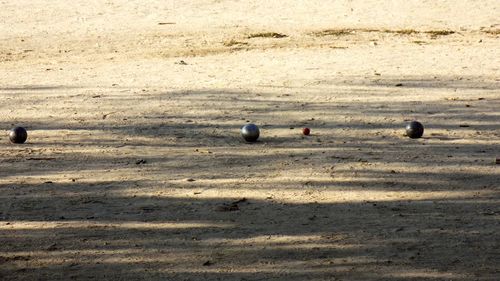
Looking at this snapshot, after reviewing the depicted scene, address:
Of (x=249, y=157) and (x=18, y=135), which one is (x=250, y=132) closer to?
(x=249, y=157)

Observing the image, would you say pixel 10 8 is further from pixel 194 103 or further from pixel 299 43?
pixel 194 103

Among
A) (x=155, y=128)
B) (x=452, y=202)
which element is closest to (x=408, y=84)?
(x=155, y=128)

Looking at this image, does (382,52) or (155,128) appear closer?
(155,128)

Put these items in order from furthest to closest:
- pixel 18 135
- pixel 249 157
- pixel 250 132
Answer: pixel 18 135
pixel 250 132
pixel 249 157

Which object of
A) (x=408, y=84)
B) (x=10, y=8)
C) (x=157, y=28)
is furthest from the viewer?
(x=10, y=8)

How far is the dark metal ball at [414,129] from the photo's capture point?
26.7 ft

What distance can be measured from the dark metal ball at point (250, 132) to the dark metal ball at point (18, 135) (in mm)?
Answer: 1890

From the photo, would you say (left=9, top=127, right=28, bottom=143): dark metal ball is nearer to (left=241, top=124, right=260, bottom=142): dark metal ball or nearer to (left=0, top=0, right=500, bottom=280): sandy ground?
(left=0, top=0, right=500, bottom=280): sandy ground

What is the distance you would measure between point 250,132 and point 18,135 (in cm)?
199

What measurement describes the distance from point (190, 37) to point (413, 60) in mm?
3880

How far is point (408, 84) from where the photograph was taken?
1078cm

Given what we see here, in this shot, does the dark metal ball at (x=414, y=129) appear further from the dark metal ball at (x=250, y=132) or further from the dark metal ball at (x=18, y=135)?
the dark metal ball at (x=18, y=135)

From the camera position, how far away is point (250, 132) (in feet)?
26.4

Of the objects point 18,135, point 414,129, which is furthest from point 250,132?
point 18,135
